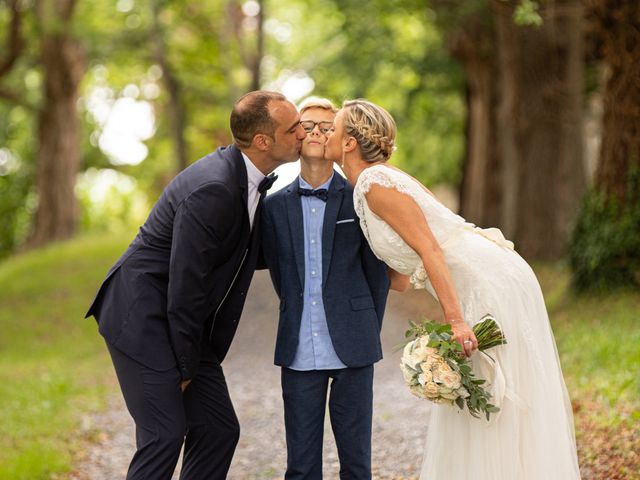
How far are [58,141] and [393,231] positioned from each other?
839 inches

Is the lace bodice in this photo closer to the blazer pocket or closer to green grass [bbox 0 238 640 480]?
the blazer pocket

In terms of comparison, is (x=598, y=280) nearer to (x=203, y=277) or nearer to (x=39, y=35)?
(x=203, y=277)

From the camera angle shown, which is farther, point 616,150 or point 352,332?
point 616,150

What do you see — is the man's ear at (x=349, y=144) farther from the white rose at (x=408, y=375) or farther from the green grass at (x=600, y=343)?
the green grass at (x=600, y=343)

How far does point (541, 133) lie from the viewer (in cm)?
1755

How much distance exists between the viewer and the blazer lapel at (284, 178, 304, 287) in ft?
15.9

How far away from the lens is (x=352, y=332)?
15.8 ft

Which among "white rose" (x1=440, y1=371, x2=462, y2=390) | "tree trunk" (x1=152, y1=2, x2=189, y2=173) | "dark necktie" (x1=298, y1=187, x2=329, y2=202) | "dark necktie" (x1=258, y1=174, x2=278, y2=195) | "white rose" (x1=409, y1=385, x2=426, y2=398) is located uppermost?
"tree trunk" (x1=152, y1=2, x2=189, y2=173)

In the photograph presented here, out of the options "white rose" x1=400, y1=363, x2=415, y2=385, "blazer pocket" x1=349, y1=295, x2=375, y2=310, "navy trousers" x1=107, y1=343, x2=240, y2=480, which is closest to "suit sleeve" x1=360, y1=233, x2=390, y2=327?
"blazer pocket" x1=349, y1=295, x2=375, y2=310

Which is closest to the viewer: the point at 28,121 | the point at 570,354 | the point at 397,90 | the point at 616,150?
the point at 570,354

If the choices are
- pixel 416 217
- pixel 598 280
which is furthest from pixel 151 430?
pixel 598 280

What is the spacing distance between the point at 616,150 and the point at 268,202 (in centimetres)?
764

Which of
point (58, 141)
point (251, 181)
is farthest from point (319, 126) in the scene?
point (58, 141)

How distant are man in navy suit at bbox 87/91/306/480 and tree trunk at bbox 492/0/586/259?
41.5 ft
